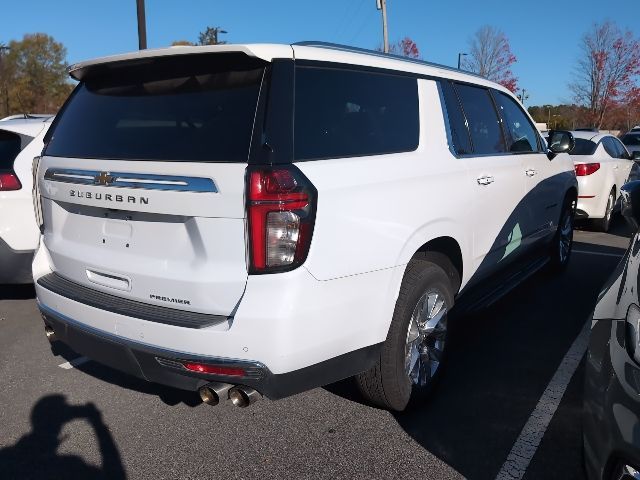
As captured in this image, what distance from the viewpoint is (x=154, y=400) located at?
348 cm


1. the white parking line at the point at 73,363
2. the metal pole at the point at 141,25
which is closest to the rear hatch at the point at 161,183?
the white parking line at the point at 73,363

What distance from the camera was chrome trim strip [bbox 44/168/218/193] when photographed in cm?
241

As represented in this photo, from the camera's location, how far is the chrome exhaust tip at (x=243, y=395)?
2494mm

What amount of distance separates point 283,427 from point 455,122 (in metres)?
2.11

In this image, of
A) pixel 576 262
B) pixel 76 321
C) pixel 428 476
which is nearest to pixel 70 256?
pixel 76 321

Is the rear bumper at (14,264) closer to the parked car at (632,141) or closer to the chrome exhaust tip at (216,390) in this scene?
the chrome exhaust tip at (216,390)

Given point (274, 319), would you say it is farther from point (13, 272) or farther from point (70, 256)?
point (13, 272)

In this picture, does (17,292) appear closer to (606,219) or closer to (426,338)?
(426,338)

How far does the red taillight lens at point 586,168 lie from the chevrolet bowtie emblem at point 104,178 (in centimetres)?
730

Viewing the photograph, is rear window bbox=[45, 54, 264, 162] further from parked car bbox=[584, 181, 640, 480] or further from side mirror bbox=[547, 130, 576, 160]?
side mirror bbox=[547, 130, 576, 160]

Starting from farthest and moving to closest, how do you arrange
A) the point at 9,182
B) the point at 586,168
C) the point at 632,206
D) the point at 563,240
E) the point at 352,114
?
the point at 586,168, the point at 563,240, the point at 9,182, the point at 632,206, the point at 352,114

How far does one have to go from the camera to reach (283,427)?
3.17 metres

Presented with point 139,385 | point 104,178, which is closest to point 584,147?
point 139,385

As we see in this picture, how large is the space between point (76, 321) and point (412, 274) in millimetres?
1700
